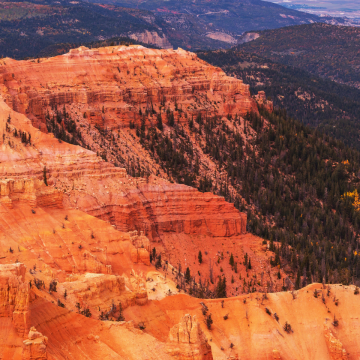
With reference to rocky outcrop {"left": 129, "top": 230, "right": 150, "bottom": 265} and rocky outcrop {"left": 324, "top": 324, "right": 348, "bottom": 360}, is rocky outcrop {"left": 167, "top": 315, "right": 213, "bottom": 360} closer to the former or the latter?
rocky outcrop {"left": 324, "top": 324, "right": 348, "bottom": 360}

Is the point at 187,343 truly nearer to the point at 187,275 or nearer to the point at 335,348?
the point at 335,348

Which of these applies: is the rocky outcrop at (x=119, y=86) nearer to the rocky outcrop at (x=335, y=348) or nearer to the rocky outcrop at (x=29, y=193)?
the rocky outcrop at (x=29, y=193)

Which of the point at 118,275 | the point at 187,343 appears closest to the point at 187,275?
the point at 118,275

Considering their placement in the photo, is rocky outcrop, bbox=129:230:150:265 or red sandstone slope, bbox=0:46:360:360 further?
rocky outcrop, bbox=129:230:150:265

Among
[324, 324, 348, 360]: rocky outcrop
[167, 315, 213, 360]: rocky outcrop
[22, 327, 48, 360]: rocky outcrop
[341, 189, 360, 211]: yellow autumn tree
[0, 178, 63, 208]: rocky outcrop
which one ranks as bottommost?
[341, 189, 360, 211]: yellow autumn tree

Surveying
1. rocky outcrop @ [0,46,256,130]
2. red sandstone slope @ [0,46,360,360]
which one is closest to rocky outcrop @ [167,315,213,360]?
red sandstone slope @ [0,46,360,360]

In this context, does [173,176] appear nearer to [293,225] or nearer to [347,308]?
[293,225]
